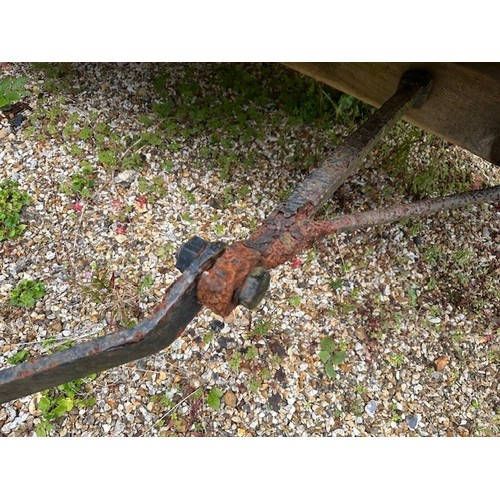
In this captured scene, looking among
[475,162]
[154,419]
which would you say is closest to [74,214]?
[154,419]

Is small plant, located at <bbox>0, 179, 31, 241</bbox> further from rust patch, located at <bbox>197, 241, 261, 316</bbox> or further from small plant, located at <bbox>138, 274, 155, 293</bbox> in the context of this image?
rust patch, located at <bbox>197, 241, 261, 316</bbox>

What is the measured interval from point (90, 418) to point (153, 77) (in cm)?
231

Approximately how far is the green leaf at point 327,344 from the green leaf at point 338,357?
0.03m

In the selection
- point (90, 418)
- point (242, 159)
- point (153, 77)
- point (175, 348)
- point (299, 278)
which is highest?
point (153, 77)

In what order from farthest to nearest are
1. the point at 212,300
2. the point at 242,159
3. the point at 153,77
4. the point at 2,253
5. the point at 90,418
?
the point at 153,77 → the point at 242,159 → the point at 2,253 → the point at 90,418 → the point at 212,300

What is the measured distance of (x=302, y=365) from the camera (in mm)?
2814

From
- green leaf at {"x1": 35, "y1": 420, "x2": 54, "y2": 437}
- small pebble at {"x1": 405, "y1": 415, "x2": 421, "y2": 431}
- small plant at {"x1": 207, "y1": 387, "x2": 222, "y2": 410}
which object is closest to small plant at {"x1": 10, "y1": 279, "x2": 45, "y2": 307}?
green leaf at {"x1": 35, "y1": 420, "x2": 54, "y2": 437}

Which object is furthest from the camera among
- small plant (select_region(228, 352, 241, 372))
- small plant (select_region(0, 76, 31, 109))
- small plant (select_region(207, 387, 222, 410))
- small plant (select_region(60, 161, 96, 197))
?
small plant (select_region(0, 76, 31, 109))

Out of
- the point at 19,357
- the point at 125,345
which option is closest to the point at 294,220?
the point at 125,345

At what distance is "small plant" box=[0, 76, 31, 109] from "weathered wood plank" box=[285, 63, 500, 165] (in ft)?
6.51

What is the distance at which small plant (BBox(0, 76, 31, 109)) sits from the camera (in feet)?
11.6

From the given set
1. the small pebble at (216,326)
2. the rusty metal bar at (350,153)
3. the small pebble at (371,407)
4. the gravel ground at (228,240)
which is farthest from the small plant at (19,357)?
the small pebble at (371,407)

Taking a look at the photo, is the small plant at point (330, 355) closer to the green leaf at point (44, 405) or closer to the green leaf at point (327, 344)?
the green leaf at point (327, 344)

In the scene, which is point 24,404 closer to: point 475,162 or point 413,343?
point 413,343
